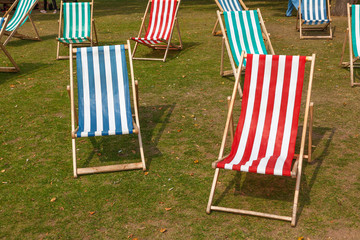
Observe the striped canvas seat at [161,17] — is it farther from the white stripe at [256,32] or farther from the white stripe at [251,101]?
the white stripe at [251,101]

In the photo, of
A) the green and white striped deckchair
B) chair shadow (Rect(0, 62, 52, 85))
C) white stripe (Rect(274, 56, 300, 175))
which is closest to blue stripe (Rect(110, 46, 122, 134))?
white stripe (Rect(274, 56, 300, 175))

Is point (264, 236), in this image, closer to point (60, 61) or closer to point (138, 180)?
point (138, 180)

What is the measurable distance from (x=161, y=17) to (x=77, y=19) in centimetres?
178

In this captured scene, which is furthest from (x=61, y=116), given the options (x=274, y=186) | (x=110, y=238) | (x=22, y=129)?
(x=274, y=186)

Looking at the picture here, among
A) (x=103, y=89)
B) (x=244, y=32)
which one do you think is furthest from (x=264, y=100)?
(x=244, y=32)

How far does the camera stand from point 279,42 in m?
8.71

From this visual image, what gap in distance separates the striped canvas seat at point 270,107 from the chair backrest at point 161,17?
4.22 meters

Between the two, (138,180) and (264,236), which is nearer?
(264,236)

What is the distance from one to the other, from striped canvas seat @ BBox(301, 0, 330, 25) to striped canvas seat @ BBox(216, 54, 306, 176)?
5648 mm

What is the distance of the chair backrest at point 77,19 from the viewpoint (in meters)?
8.32

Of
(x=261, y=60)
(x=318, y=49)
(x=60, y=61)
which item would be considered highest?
(x=261, y=60)

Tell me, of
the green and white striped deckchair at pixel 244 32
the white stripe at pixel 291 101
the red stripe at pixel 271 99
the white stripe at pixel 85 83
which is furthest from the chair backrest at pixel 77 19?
the white stripe at pixel 291 101

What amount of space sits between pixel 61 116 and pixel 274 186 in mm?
3082

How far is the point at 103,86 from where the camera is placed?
4680 mm
